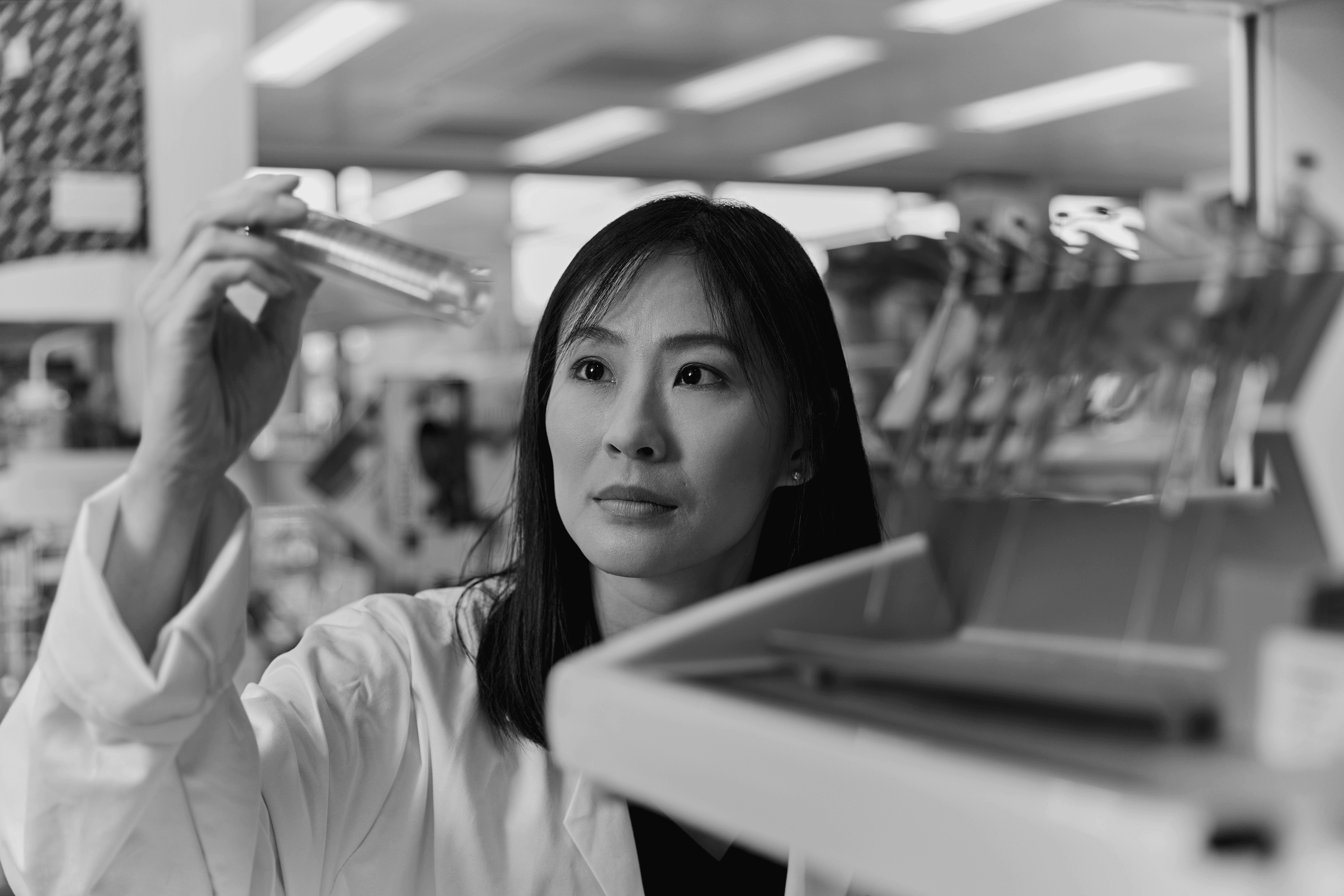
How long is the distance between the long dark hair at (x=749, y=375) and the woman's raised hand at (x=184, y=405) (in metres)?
0.40

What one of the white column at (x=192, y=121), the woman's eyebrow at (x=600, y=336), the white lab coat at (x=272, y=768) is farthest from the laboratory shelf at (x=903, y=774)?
the white column at (x=192, y=121)

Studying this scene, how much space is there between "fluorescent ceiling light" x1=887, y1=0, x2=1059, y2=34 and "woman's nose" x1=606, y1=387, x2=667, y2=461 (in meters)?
5.16

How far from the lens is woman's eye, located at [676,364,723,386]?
1.16m

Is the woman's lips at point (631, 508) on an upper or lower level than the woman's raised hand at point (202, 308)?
lower

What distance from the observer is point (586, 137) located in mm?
8469

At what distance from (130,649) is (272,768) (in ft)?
0.92

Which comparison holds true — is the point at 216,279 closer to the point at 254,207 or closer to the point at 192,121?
the point at 254,207

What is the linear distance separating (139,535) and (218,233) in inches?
7.9

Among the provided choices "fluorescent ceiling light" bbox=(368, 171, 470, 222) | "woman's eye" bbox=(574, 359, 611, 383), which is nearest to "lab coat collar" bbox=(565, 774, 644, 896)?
"woman's eye" bbox=(574, 359, 611, 383)

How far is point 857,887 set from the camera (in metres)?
1.24

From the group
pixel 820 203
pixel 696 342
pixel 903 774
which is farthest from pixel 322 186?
pixel 903 774

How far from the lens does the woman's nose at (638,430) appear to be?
107 centimetres

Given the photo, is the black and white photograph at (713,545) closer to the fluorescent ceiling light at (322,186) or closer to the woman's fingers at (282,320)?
the woman's fingers at (282,320)

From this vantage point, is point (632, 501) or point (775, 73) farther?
point (775, 73)
